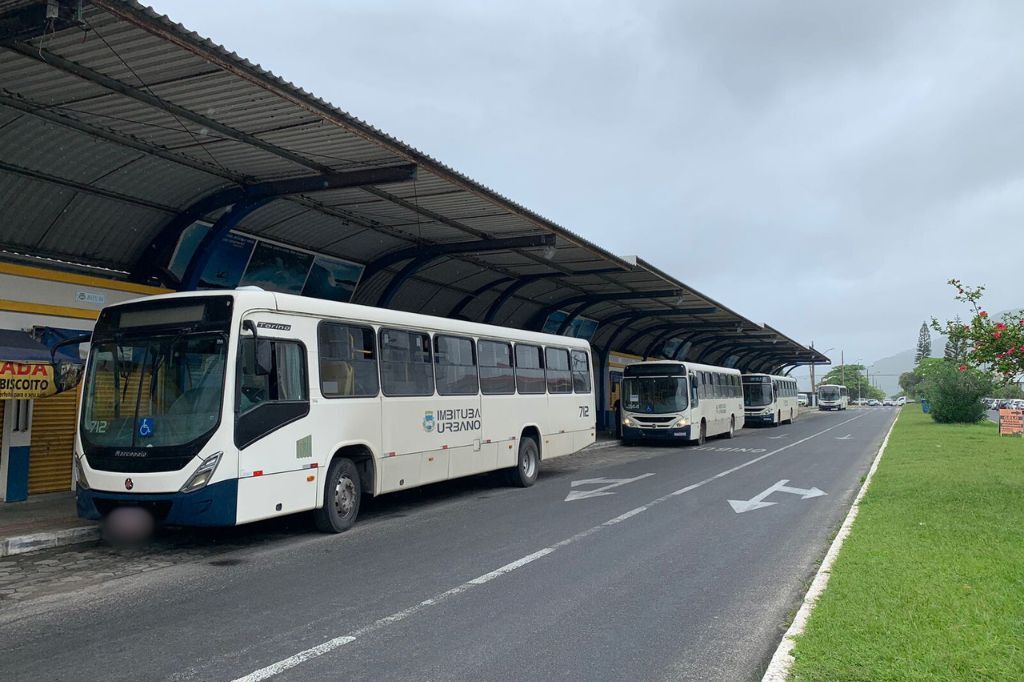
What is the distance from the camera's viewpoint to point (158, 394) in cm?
901

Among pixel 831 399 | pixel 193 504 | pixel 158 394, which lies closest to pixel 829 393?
pixel 831 399

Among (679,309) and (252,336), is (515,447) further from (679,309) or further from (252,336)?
(679,309)

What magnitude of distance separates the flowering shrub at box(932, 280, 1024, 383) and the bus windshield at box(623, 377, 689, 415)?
562 inches

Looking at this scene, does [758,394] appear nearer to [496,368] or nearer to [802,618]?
[496,368]

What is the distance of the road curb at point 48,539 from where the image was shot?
30.1 feet

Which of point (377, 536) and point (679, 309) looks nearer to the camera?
point (377, 536)

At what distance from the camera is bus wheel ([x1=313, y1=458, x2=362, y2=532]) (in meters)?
10.2

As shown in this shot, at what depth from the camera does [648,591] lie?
7133mm

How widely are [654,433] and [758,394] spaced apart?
18108 millimetres

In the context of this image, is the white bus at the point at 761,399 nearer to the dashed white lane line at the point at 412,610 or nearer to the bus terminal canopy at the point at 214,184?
the bus terminal canopy at the point at 214,184

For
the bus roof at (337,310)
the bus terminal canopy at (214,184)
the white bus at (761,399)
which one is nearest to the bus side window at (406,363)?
the bus roof at (337,310)

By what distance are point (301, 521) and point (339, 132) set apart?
576cm

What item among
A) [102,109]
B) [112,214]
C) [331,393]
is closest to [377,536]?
[331,393]

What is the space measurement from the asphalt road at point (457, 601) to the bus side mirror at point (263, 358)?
2.16 metres
